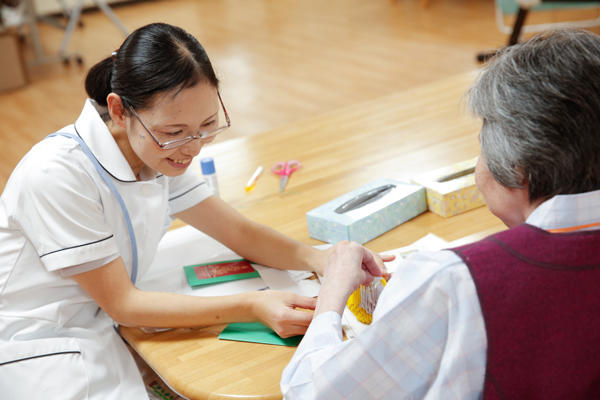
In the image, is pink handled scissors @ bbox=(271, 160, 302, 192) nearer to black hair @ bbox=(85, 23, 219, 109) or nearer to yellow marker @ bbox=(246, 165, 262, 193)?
yellow marker @ bbox=(246, 165, 262, 193)

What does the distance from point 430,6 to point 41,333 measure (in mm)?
6709

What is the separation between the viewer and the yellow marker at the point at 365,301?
139 centimetres

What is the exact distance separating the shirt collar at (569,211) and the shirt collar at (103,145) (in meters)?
0.90

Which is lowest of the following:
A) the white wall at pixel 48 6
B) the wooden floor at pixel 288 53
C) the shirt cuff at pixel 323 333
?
the wooden floor at pixel 288 53

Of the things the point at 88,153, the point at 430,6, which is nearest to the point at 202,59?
the point at 88,153

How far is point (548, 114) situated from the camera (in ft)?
3.23

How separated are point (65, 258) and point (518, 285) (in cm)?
91

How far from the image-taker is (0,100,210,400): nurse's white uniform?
1415 millimetres

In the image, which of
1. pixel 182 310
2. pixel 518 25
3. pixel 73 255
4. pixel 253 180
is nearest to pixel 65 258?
pixel 73 255

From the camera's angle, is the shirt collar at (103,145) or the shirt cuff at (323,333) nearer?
the shirt cuff at (323,333)

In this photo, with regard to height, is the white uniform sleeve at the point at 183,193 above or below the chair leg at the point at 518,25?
above

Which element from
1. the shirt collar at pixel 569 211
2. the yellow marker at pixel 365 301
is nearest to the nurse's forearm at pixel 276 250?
the yellow marker at pixel 365 301

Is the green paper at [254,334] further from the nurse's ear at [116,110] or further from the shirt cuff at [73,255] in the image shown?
the nurse's ear at [116,110]

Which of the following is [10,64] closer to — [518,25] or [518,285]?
[518,25]
